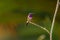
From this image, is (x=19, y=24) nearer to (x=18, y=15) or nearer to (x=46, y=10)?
(x=18, y=15)

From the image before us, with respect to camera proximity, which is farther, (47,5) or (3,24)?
(47,5)

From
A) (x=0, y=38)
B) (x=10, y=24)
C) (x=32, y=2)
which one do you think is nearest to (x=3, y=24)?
(x=10, y=24)

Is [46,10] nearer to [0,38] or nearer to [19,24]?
[19,24]

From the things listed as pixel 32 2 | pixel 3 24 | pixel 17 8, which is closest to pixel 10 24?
pixel 3 24

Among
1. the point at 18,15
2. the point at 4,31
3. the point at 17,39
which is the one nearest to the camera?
the point at 17,39

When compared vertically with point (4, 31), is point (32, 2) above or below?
above

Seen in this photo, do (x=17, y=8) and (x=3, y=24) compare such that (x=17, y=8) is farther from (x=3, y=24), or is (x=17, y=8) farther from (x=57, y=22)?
(x=57, y=22)

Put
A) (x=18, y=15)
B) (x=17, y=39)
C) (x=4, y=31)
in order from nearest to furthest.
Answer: (x=17, y=39) < (x=4, y=31) < (x=18, y=15)

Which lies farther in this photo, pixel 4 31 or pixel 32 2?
pixel 32 2
